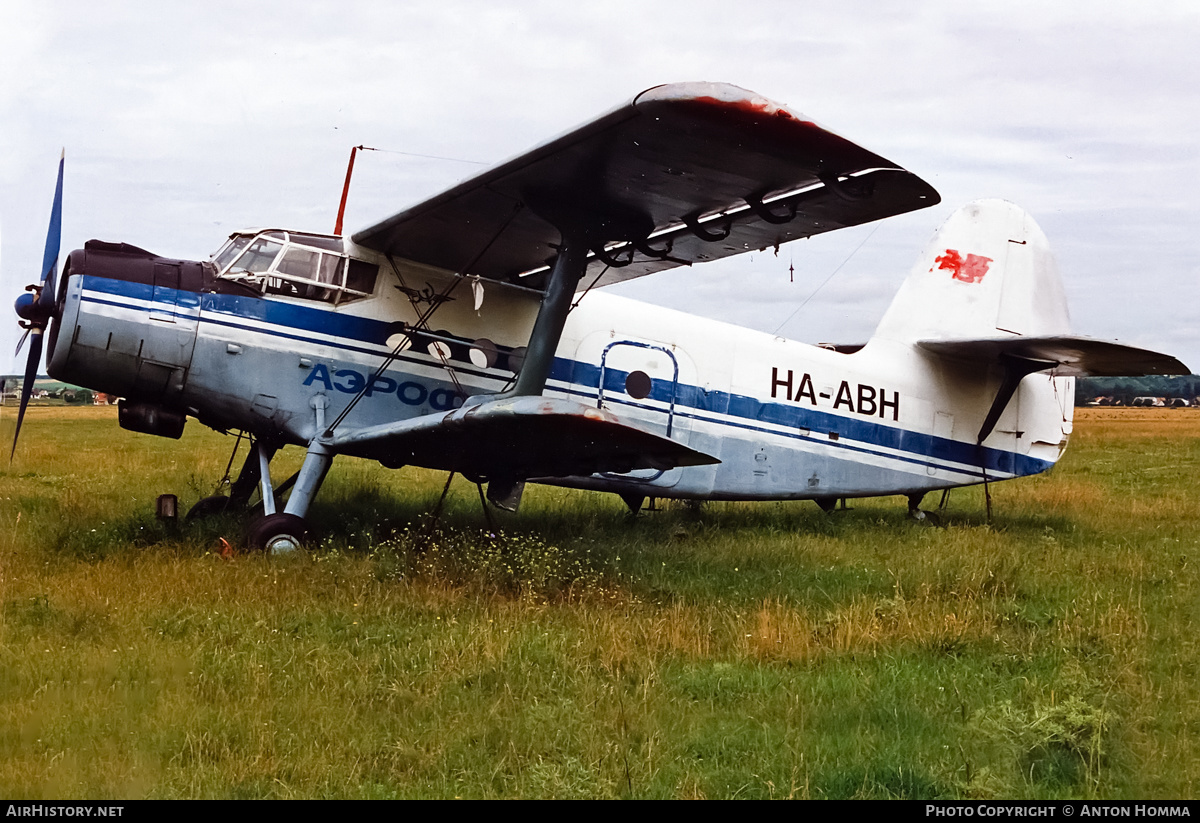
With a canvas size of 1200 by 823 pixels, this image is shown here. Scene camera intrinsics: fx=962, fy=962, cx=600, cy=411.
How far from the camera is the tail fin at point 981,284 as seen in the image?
11188 mm

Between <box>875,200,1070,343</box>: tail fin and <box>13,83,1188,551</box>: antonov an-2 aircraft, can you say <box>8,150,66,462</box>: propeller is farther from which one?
<box>875,200,1070,343</box>: tail fin

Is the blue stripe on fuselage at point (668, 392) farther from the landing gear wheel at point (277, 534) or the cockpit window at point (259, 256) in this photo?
the landing gear wheel at point (277, 534)

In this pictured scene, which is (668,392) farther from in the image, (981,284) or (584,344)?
(981,284)

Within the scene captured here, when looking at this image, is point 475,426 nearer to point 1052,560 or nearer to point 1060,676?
point 1060,676

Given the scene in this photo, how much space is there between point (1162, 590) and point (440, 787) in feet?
20.2

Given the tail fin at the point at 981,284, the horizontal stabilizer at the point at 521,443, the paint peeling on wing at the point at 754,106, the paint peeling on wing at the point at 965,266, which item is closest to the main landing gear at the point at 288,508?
the horizontal stabilizer at the point at 521,443

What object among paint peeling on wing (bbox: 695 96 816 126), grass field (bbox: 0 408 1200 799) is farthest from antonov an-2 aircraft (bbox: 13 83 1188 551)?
grass field (bbox: 0 408 1200 799)

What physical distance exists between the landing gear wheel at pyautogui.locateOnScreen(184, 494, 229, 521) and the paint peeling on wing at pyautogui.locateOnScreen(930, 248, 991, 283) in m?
8.36

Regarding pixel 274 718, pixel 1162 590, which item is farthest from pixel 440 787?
pixel 1162 590

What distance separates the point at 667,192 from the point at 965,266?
222 inches

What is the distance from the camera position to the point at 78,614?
5691 mm

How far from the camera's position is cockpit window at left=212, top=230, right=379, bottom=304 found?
7.98 metres

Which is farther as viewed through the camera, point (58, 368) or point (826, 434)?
point (826, 434)

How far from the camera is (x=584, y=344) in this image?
9.12 meters
